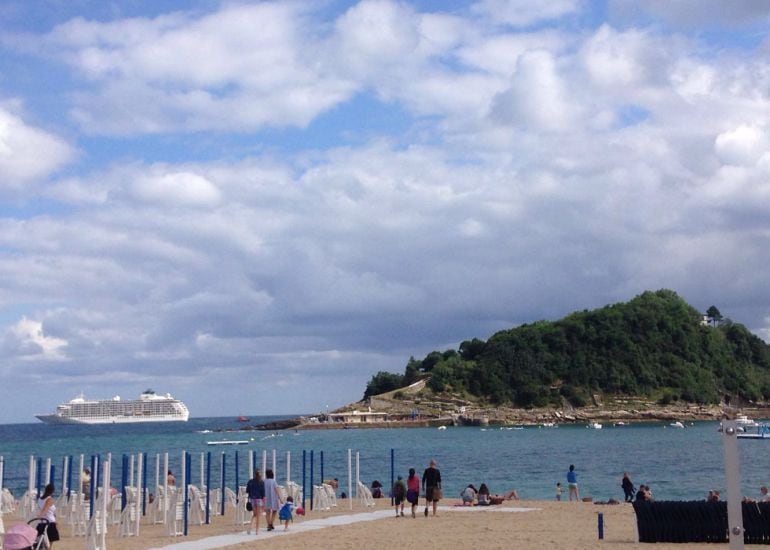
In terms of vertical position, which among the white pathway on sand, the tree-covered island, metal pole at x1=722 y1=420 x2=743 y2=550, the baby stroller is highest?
the tree-covered island

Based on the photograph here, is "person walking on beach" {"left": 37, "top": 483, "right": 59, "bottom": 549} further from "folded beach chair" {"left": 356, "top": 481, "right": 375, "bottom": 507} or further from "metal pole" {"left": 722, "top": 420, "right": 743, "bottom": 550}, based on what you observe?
"folded beach chair" {"left": 356, "top": 481, "right": 375, "bottom": 507}

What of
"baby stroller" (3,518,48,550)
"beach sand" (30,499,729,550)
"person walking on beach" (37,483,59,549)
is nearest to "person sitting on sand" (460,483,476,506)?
"beach sand" (30,499,729,550)

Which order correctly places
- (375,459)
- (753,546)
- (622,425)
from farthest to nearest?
1. (622,425)
2. (375,459)
3. (753,546)

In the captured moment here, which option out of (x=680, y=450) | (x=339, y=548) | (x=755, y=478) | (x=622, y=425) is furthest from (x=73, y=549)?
A: (x=622, y=425)

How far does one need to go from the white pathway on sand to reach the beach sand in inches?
1.1

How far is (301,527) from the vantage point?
23.0 meters

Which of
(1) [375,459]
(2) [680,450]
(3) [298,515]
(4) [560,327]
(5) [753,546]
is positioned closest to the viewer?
(5) [753,546]

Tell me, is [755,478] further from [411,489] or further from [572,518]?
[411,489]

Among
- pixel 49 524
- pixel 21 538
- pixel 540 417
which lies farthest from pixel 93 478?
pixel 540 417

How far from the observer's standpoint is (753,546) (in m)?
18.5

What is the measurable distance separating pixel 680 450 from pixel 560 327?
349 ft

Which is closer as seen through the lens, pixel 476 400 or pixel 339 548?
pixel 339 548

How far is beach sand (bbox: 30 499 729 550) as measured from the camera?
19156 mm

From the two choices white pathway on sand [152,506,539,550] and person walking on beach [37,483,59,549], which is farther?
white pathway on sand [152,506,539,550]
